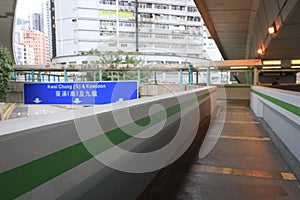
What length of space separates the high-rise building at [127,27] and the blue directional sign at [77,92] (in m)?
47.1

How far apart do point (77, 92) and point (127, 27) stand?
59077 millimetres

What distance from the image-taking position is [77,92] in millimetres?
10875

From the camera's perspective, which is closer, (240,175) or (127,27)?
(240,175)

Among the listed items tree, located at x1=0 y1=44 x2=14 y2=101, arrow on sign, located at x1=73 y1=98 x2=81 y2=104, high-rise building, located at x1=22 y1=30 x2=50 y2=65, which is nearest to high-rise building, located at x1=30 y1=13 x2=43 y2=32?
high-rise building, located at x1=22 y1=30 x2=50 y2=65

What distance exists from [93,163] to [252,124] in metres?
6.33

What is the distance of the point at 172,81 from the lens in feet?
87.3

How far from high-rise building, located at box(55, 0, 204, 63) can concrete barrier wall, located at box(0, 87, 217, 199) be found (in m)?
55.7

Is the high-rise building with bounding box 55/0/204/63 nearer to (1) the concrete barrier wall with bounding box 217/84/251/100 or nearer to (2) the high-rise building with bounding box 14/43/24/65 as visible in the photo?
(2) the high-rise building with bounding box 14/43/24/65

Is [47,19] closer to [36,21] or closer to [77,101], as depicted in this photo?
[36,21]

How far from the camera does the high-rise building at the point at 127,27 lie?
62.0m

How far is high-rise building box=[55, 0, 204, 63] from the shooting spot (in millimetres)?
61969

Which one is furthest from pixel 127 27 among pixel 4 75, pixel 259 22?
pixel 259 22

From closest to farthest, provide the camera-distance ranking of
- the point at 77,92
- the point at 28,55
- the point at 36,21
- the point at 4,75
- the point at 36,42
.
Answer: the point at 77,92, the point at 4,75, the point at 28,55, the point at 36,42, the point at 36,21

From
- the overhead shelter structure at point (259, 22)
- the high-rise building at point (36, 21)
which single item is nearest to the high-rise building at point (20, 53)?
the high-rise building at point (36, 21)
